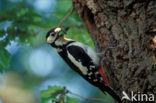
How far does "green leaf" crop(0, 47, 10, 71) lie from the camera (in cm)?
323

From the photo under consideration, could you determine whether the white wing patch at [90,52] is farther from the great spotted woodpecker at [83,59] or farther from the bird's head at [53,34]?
the bird's head at [53,34]

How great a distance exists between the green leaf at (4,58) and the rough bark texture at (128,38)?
1.18 metres

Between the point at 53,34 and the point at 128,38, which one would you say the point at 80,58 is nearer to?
the point at 53,34

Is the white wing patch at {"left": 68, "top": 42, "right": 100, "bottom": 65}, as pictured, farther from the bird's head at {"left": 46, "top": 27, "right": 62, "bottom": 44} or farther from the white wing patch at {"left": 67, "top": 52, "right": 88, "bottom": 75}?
the bird's head at {"left": 46, "top": 27, "right": 62, "bottom": 44}

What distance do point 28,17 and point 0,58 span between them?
782 millimetres

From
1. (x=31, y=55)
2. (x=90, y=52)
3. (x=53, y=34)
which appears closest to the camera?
(x=90, y=52)

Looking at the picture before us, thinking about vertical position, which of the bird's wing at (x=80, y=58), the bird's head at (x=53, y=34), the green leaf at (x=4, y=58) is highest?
the bird's head at (x=53, y=34)

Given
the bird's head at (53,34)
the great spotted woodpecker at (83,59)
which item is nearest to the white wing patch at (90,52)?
the great spotted woodpecker at (83,59)

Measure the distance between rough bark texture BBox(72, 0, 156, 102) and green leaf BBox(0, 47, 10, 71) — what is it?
3.87ft

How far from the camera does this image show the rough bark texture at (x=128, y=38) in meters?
2.57

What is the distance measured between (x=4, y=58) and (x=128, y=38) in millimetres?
1619

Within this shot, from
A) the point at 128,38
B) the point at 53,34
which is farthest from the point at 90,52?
the point at 128,38

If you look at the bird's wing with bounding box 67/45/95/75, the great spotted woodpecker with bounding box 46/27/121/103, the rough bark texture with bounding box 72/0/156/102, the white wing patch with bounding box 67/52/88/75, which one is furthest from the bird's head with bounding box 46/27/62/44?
the rough bark texture with bounding box 72/0/156/102

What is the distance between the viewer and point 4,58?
10.8 feet
